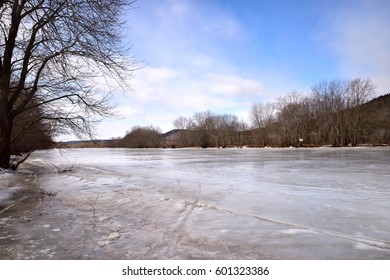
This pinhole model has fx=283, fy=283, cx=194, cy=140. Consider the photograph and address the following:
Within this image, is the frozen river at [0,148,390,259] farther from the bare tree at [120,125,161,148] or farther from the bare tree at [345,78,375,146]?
the bare tree at [120,125,161,148]

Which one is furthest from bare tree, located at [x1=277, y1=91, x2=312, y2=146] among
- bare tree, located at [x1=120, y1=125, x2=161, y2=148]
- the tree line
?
bare tree, located at [x1=120, y1=125, x2=161, y2=148]

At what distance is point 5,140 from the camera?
444 inches

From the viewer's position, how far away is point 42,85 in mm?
11828

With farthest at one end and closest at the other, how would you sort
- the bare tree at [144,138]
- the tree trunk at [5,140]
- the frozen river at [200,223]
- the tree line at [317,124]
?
the bare tree at [144,138]
the tree line at [317,124]
the tree trunk at [5,140]
the frozen river at [200,223]

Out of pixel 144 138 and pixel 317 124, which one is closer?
pixel 317 124

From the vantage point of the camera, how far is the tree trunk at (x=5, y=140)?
10.6m

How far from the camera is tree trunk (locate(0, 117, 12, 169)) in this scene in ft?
34.8

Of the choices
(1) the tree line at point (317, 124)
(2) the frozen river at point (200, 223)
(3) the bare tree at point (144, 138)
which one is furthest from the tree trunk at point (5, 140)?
(3) the bare tree at point (144, 138)

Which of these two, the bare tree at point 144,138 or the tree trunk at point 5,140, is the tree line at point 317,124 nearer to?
the bare tree at point 144,138

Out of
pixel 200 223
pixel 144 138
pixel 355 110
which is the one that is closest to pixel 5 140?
pixel 200 223

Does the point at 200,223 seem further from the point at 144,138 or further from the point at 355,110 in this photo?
the point at 144,138
